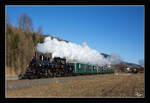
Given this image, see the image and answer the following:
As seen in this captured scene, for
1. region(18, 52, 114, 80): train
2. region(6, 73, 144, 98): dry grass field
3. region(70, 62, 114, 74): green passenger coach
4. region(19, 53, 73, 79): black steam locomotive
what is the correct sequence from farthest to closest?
region(70, 62, 114, 74): green passenger coach → region(18, 52, 114, 80): train → region(19, 53, 73, 79): black steam locomotive → region(6, 73, 144, 98): dry grass field

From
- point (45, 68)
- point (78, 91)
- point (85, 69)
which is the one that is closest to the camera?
point (78, 91)

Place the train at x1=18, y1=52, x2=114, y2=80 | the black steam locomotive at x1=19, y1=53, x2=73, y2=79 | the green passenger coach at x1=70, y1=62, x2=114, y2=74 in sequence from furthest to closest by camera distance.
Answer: the green passenger coach at x1=70, y1=62, x2=114, y2=74
the train at x1=18, y1=52, x2=114, y2=80
the black steam locomotive at x1=19, y1=53, x2=73, y2=79

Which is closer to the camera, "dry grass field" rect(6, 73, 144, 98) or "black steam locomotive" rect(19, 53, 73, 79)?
"dry grass field" rect(6, 73, 144, 98)

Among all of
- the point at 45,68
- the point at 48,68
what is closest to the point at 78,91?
the point at 45,68

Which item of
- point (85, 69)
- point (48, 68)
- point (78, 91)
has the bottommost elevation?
point (85, 69)

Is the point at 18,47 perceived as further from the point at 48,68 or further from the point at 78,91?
the point at 78,91

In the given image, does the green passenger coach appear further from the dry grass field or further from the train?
the dry grass field

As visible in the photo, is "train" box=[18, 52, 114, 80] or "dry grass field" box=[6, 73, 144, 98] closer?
"dry grass field" box=[6, 73, 144, 98]

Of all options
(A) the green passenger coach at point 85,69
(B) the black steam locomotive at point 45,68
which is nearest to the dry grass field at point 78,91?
(B) the black steam locomotive at point 45,68

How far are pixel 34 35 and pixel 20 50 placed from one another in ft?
22.5

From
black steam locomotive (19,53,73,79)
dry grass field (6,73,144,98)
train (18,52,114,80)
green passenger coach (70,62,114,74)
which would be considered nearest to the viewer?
dry grass field (6,73,144,98)

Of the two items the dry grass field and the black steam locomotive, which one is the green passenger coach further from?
the dry grass field

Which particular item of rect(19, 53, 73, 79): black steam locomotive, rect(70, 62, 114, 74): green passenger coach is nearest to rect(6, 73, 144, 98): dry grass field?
rect(19, 53, 73, 79): black steam locomotive

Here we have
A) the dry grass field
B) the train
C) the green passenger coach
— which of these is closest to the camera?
the dry grass field
